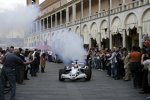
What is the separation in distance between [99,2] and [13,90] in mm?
52000

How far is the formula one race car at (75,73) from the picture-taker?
21.9 meters

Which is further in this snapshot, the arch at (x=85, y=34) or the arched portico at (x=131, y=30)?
the arch at (x=85, y=34)

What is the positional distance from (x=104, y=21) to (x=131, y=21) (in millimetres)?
9958

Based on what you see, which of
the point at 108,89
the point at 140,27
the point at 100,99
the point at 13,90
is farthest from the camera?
the point at 140,27

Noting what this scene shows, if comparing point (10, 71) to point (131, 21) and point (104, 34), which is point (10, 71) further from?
point (104, 34)

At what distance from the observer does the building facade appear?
45.8 metres

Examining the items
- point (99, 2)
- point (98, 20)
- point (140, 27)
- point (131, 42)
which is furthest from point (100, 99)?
point (99, 2)

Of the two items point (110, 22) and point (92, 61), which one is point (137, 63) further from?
point (110, 22)

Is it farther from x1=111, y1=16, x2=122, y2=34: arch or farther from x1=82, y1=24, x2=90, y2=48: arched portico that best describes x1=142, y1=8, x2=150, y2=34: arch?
x1=82, y1=24, x2=90, y2=48: arched portico

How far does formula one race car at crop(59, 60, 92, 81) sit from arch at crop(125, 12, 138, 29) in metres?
24.8

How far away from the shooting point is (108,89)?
697 inches

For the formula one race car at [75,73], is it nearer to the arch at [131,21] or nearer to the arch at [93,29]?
the arch at [131,21]

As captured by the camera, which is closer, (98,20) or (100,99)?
(100,99)

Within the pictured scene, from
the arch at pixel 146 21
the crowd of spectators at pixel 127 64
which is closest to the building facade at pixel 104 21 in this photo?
the arch at pixel 146 21
